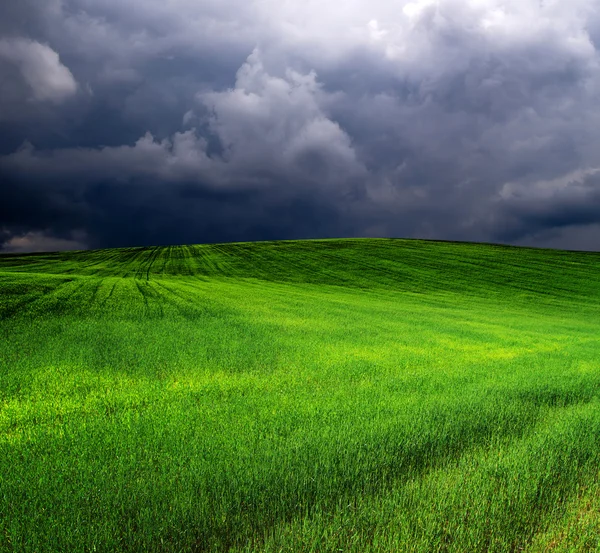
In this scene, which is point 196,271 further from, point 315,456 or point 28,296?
point 315,456

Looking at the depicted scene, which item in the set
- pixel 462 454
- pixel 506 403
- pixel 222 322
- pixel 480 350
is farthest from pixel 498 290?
pixel 462 454

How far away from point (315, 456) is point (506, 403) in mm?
5213

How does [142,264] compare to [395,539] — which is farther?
[142,264]

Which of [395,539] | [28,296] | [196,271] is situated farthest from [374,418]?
[196,271]

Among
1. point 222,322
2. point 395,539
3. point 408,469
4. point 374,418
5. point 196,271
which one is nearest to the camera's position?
point 395,539

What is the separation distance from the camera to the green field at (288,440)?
4.55 metres

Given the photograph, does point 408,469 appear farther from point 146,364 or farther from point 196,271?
point 196,271

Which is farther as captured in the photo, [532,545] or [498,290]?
[498,290]

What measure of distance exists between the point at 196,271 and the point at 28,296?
1453 inches

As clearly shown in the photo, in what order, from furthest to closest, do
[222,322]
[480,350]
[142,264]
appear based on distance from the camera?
[142,264] < [222,322] < [480,350]

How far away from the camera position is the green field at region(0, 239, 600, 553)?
4.55m

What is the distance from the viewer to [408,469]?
19.6ft

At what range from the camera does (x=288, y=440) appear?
6480 mm

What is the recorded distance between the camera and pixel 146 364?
11539 mm
